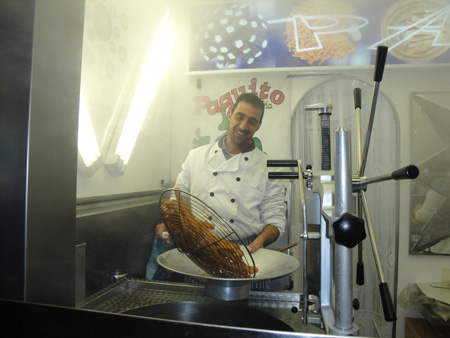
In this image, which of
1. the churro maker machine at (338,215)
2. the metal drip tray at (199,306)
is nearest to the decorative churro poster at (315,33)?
the churro maker machine at (338,215)

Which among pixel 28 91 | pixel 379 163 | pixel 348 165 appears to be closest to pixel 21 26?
pixel 28 91

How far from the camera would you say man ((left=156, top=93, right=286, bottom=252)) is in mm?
722

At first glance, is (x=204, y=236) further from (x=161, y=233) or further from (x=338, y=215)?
(x=338, y=215)

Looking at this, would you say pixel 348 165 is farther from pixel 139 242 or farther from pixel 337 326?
pixel 139 242

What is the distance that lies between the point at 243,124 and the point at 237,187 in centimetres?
16

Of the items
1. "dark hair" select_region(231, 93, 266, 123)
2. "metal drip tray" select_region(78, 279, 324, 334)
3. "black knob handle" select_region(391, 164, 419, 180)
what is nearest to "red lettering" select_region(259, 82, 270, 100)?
"dark hair" select_region(231, 93, 266, 123)

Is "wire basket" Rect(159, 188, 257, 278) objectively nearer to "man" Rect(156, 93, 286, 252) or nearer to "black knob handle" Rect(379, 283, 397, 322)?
"man" Rect(156, 93, 286, 252)

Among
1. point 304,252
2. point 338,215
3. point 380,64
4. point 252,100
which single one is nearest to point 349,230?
point 338,215

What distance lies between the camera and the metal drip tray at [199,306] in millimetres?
653

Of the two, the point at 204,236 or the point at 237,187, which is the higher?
the point at 237,187

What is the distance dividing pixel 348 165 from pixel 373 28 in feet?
1.24

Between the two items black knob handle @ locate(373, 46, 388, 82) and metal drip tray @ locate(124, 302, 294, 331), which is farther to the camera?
metal drip tray @ locate(124, 302, 294, 331)

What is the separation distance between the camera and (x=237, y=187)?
75cm

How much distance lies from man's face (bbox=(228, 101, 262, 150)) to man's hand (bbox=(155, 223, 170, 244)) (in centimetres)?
28
